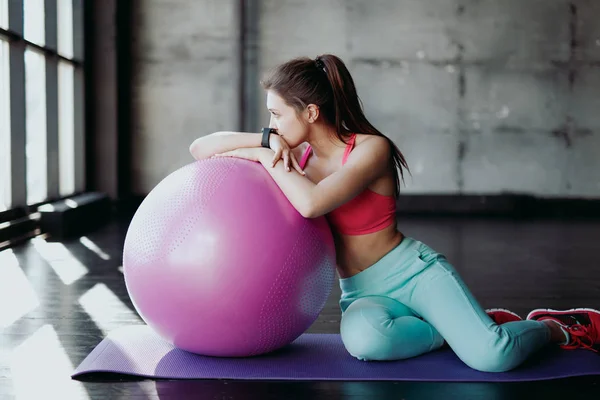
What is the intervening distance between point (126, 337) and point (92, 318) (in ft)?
1.73

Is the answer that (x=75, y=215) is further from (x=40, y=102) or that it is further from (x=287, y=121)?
(x=287, y=121)

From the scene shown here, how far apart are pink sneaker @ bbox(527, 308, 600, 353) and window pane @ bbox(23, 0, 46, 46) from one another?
507 centimetres

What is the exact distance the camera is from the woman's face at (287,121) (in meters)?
2.30

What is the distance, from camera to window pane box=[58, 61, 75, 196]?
7195 millimetres

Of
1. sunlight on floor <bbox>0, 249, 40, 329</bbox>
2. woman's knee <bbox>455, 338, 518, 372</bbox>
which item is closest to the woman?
woman's knee <bbox>455, 338, 518, 372</bbox>

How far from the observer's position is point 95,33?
25.5 ft

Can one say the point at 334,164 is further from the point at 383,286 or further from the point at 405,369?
the point at 405,369

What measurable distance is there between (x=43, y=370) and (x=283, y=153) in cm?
102

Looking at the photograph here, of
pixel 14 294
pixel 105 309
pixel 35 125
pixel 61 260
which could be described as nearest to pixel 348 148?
pixel 105 309

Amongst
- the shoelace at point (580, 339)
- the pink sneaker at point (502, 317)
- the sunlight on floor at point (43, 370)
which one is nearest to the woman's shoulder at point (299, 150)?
the pink sneaker at point (502, 317)

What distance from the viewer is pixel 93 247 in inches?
209

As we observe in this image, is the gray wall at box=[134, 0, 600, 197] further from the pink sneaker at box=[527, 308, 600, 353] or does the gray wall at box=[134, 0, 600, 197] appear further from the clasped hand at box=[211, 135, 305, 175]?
the clasped hand at box=[211, 135, 305, 175]

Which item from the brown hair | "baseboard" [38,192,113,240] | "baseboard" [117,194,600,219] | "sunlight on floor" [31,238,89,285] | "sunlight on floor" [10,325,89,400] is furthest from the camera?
"baseboard" [117,194,600,219]

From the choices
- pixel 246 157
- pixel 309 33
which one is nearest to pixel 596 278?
pixel 246 157
